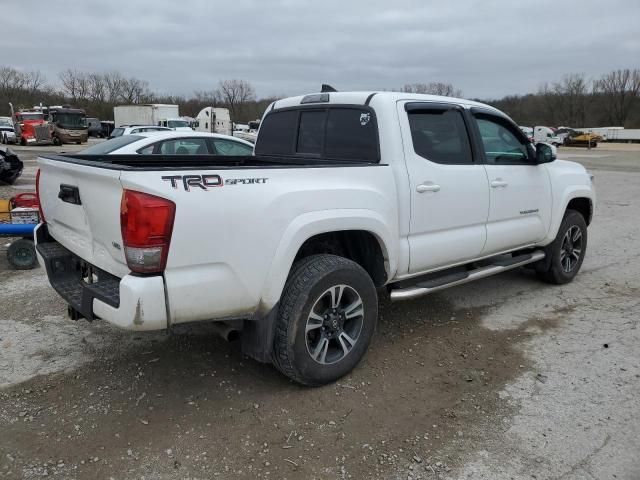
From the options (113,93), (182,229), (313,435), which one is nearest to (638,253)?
(313,435)

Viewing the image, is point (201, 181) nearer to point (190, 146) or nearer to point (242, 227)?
point (242, 227)

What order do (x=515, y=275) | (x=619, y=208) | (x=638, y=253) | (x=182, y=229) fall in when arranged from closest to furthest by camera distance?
(x=182, y=229), (x=515, y=275), (x=638, y=253), (x=619, y=208)

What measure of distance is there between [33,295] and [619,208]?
449 inches

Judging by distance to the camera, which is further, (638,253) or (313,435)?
(638,253)

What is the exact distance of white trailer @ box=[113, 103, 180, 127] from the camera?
129 feet

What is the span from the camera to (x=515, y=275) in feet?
20.7

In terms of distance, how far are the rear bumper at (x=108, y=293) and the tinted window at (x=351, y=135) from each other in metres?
1.94

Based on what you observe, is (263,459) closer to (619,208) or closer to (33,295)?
(33,295)

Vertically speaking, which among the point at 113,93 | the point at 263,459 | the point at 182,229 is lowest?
the point at 263,459

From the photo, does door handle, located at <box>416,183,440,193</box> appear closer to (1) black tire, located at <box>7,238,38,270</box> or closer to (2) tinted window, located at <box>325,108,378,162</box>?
(2) tinted window, located at <box>325,108,378,162</box>

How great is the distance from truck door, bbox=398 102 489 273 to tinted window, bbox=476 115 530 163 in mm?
282

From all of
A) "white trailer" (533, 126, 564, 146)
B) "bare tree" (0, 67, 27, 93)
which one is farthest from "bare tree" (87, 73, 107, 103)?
"white trailer" (533, 126, 564, 146)

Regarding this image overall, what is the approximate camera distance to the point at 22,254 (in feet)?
20.4

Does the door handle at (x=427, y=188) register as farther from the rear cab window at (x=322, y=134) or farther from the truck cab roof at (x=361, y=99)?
the truck cab roof at (x=361, y=99)
